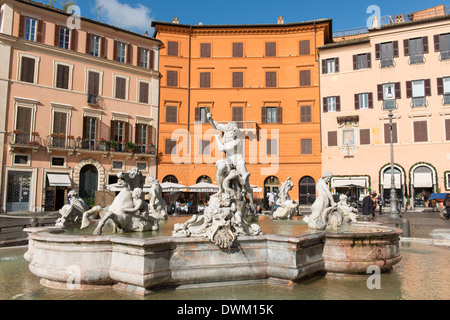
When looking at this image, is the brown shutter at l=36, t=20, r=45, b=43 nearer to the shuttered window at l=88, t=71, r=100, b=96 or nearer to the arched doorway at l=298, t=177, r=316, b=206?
the shuttered window at l=88, t=71, r=100, b=96

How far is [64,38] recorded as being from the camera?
29.8 metres

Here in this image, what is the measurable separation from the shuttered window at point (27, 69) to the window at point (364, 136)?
27.6m

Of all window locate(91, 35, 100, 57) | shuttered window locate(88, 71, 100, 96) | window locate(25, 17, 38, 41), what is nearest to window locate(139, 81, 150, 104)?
shuttered window locate(88, 71, 100, 96)

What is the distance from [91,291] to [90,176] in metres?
26.3

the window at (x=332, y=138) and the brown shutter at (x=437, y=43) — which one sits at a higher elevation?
the brown shutter at (x=437, y=43)

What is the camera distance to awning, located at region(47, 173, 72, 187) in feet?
89.4

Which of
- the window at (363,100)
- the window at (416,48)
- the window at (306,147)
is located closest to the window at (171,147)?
the window at (306,147)

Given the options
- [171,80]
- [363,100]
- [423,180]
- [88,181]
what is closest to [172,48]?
[171,80]

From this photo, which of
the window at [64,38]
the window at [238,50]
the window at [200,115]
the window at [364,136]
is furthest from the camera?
the window at [238,50]

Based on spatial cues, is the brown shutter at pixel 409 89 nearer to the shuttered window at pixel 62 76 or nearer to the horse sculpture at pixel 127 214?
the shuttered window at pixel 62 76

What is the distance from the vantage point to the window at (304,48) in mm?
34706

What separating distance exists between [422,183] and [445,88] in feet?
26.7

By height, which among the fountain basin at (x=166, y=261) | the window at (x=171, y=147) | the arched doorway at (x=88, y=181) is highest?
the window at (x=171, y=147)

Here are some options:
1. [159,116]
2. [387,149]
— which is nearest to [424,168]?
[387,149]
